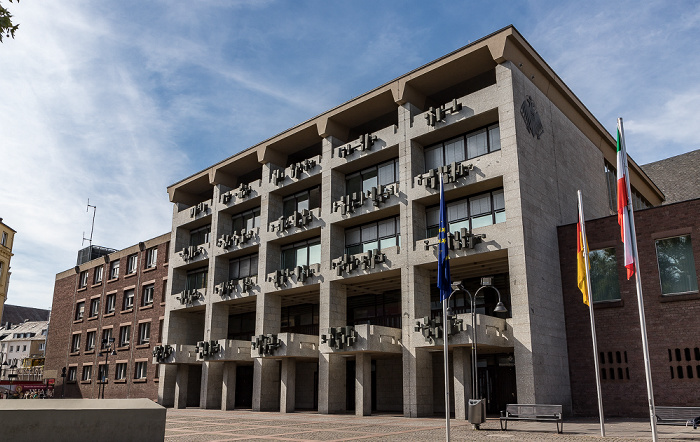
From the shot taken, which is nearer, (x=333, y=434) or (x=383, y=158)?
(x=333, y=434)

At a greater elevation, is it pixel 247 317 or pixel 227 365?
pixel 247 317

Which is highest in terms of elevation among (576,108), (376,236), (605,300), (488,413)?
(576,108)

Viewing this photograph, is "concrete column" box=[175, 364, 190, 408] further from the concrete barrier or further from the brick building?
the concrete barrier

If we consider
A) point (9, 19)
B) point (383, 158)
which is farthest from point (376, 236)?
point (9, 19)

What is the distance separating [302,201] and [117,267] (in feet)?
97.7

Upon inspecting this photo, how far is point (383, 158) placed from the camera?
38000mm

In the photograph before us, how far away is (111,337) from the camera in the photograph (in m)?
57.2

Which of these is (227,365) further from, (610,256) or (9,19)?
(9,19)

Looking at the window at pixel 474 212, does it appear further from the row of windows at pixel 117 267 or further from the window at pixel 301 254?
the row of windows at pixel 117 267

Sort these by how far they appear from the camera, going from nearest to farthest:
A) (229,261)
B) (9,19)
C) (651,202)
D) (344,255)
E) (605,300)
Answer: (9,19)
(605,300)
(344,255)
(229,261)
(651,202)

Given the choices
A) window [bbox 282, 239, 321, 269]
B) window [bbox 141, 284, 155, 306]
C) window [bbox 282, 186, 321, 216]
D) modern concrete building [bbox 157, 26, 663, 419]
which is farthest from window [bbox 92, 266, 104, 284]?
window [bbox 282, 239, 321, 269]

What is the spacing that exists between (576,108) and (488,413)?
67.3ft

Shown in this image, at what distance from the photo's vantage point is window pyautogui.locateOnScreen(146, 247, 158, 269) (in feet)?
190

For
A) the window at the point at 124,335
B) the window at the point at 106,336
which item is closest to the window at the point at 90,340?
the window at the point at 106,336
